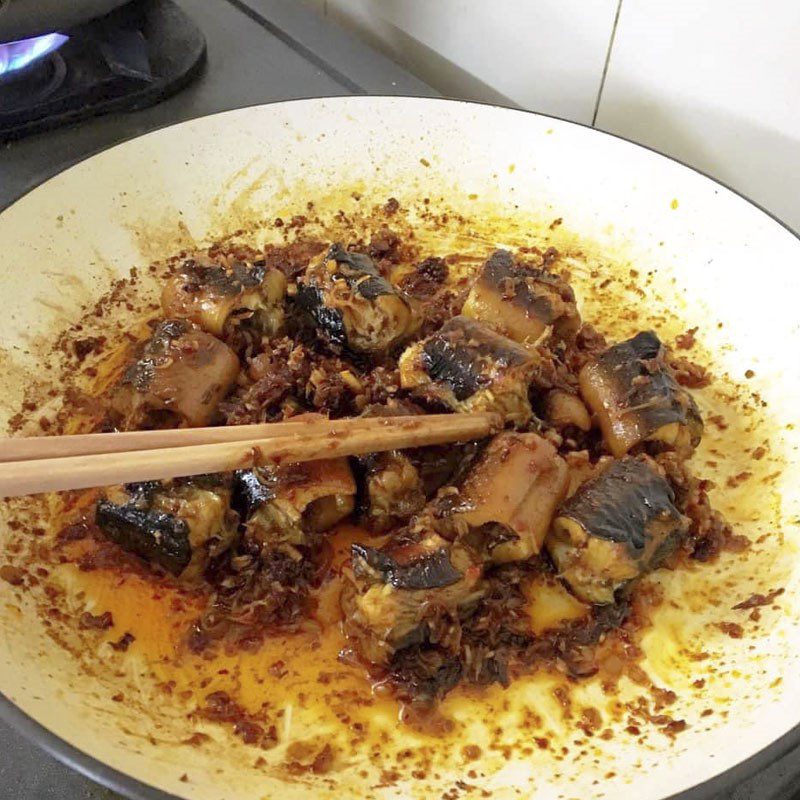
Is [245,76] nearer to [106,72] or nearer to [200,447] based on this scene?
[106,72]

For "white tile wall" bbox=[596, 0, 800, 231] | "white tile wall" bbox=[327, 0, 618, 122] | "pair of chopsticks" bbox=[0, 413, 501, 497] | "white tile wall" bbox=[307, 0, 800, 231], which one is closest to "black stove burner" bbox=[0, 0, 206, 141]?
"white tile wall" bbox=[327, 0, 618, 122]

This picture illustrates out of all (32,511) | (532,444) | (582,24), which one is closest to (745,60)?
(582,24)

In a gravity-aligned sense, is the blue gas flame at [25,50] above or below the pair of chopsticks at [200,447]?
above

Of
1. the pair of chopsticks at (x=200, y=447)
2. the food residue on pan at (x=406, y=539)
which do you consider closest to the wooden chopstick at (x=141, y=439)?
the pair of chopsticks at (x=200, y=447)

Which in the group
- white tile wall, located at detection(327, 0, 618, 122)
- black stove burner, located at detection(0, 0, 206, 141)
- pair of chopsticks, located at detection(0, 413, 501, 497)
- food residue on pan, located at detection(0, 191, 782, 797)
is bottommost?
food residue on pan, located at detection(0, 191, 782, 797)

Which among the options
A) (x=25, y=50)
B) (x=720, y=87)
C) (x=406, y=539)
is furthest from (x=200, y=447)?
(x=25, y=50)

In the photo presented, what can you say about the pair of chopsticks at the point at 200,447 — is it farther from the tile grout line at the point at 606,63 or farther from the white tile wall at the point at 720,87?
the tile grout line at the point at 606,63

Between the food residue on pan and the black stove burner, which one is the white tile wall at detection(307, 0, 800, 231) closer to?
the food residue on pan
